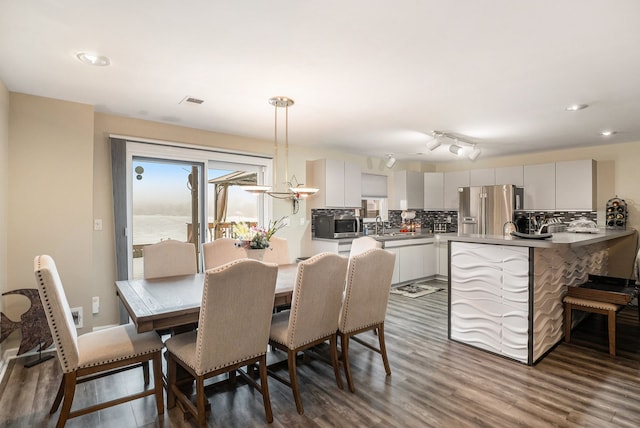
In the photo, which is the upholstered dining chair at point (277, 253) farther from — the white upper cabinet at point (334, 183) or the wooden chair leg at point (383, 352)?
the white upper cabinet at point (334, 183)

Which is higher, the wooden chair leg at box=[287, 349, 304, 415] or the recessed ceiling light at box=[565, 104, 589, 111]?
the recessed ceiling light at box=[565, 104, 589, 111]

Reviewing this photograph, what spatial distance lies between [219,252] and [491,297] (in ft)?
8.56

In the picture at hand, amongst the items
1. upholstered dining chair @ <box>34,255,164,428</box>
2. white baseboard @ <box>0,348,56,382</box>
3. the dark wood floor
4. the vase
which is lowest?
the dark wood floor

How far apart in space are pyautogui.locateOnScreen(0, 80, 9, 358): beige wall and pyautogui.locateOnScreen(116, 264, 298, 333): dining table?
1083 mm

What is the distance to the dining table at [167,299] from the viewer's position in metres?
1.93

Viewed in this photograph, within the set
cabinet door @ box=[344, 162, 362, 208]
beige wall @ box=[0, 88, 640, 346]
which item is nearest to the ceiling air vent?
beige wall @ box=[0, 88, 640, 346]

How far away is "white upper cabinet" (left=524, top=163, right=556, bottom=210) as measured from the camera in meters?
5.31

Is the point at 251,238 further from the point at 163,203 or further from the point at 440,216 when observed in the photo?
the point at 440,216

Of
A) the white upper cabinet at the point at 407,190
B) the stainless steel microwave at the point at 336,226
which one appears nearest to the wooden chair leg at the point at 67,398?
the stainless steel microwave at the point at 336,226

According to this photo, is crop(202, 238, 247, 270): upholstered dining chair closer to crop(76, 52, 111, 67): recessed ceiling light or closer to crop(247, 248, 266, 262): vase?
crop(247, 248, 266, 262): vase

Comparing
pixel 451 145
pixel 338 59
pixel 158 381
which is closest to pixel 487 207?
pixel 451 145

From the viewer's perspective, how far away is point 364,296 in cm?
252

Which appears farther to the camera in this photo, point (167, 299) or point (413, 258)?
point (413, 258)

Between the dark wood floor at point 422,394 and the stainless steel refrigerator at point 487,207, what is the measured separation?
2618mm
